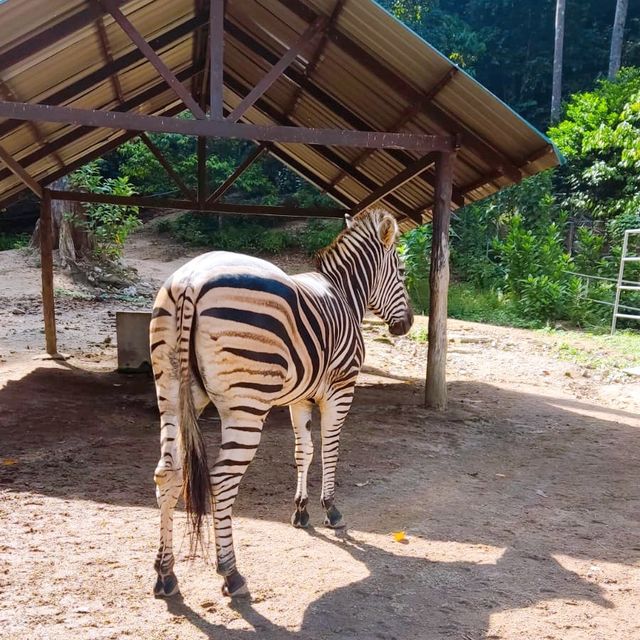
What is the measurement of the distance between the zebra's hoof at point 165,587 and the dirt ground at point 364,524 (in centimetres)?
5

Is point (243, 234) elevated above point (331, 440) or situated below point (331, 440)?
above

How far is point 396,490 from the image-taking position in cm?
475

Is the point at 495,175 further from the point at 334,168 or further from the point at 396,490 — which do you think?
the point at 396,490

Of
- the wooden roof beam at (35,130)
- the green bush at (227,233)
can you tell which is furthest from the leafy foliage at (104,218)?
the green bush at (227,233)

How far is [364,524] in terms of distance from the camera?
409 cm

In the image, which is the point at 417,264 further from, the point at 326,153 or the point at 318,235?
the point at 318,235

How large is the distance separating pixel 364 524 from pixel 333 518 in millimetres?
242

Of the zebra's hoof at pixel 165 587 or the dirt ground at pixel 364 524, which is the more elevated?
the zebra's hoof at pixel 165 587

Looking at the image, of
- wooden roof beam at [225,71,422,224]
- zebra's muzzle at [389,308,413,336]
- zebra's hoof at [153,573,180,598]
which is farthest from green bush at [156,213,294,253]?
zebra's hoof at [153,573,180,598]

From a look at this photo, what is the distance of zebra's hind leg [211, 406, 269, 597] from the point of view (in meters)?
3.05

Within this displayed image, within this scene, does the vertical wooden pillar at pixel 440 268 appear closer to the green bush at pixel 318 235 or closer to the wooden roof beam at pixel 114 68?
the wooden roof beam at pixel 114 68

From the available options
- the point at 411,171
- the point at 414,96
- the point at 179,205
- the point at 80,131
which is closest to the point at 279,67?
the point at 414,96

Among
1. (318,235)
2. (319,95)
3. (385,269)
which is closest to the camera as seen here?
(385,269)

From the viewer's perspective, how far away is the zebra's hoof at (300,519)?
157 inches
